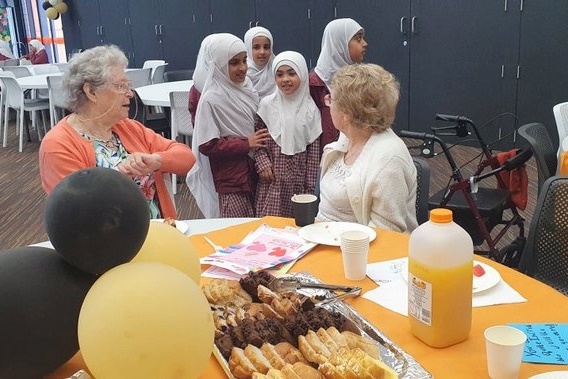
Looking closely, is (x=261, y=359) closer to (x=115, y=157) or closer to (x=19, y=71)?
(x=115, y=157)

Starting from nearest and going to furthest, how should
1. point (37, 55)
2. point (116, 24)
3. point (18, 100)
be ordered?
1. point (18, 100)
2. point (116, 24)
3. point (37, 55)

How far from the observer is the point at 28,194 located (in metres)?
5.40

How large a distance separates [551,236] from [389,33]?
5252 millimetres

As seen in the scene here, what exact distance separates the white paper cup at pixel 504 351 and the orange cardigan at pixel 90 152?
156 cm

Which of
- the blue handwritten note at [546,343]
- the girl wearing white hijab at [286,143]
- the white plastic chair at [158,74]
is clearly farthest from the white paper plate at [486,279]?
the white plastic chair at [158,74]

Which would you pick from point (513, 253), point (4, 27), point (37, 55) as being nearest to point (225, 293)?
point (513, 253)

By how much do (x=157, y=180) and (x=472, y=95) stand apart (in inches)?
185

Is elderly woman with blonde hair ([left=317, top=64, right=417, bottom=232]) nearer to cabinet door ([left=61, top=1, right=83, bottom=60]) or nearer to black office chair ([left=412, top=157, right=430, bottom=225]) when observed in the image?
black office chair ([left=412, top=157, right=430, bottom=225])

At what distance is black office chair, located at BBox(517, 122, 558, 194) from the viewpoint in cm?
259

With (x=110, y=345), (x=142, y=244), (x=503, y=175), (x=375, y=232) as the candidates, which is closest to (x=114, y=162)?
(x=375, y=232)

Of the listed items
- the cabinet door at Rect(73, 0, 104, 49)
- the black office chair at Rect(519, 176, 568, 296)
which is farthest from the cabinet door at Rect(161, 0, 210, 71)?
the black office chair at Rect(519, 176, 568, 296)

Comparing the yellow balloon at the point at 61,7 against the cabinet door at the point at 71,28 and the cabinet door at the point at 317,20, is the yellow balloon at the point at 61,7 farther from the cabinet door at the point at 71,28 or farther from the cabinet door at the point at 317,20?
the cabinet door at the point at 317,20

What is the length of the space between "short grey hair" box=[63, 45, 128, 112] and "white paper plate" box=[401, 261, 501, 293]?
1.48 metres

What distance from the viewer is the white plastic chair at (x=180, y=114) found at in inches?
188
